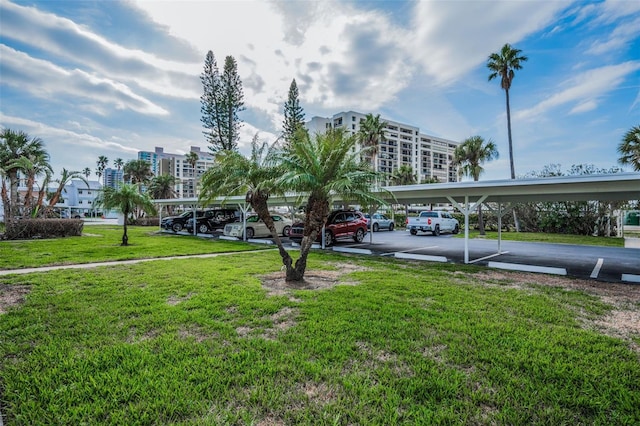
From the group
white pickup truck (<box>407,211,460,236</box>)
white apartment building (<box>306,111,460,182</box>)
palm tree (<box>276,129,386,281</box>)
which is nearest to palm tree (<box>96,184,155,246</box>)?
palm tree (<box>276,129,386,281</box>)

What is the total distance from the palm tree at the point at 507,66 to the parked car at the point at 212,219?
827 inches

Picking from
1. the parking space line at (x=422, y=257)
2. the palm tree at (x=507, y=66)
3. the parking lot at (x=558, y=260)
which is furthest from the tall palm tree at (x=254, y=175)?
the palm tree at (x=507, y=66)

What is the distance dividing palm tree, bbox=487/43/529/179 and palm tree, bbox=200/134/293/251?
21.4 metres

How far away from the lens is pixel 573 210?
856 inches

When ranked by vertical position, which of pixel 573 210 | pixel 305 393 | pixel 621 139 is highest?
pixel 621 139

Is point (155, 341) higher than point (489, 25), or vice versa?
point (489, 25)

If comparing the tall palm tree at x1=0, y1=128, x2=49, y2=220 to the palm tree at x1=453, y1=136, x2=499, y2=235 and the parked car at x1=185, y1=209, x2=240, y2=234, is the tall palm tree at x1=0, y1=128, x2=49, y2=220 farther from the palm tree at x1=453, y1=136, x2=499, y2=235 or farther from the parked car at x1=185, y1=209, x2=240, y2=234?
the palm tree at x1=453, y1=136, x2=499, y2=235

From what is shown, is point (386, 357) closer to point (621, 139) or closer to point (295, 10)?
point (295, 10)

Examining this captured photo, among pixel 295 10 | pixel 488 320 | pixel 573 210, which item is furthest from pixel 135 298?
pixel 573 210

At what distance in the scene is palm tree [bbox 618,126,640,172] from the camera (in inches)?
729

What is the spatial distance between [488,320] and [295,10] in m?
12.3

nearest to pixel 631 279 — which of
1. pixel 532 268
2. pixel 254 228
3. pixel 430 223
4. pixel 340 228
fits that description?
pixel 532 268

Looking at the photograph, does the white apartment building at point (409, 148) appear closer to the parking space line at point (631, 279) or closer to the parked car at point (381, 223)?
the parked car at point (381, 223)

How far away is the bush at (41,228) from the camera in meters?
16.9
